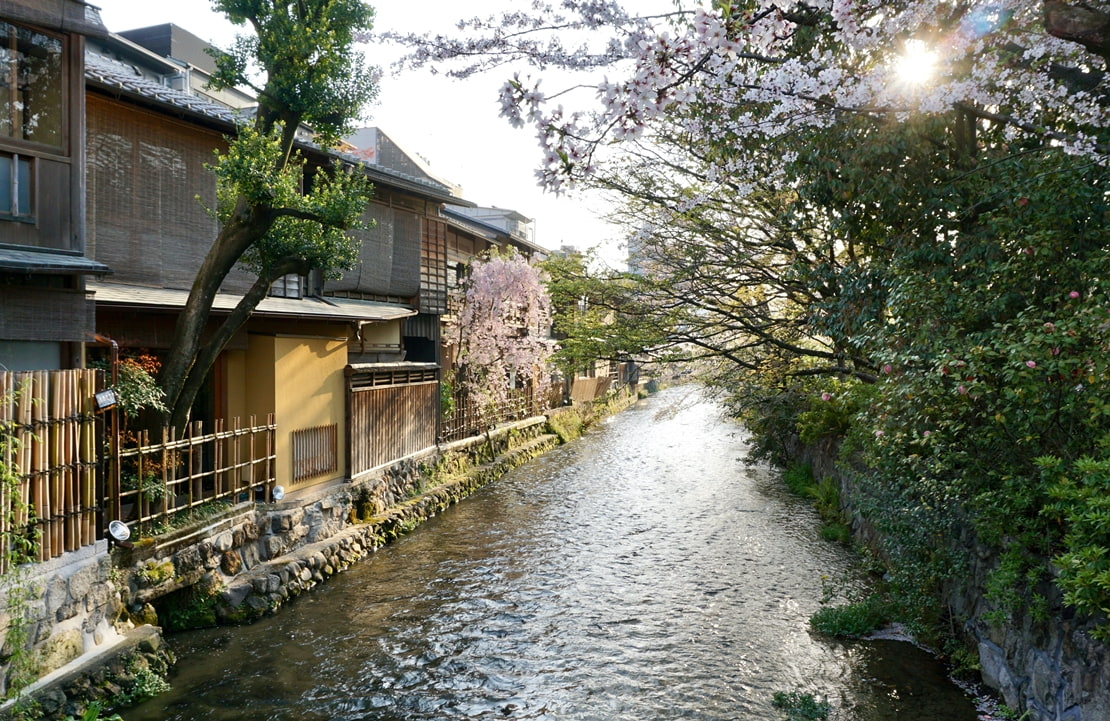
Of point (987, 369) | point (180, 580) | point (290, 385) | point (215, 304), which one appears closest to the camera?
point (987, 369)

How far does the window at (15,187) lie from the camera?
8.00 m

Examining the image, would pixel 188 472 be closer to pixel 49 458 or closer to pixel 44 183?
pixel 49 458

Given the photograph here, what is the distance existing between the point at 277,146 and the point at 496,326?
15309mm

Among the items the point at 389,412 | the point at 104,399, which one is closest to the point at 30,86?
the point at 104,399

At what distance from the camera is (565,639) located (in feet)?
32.9

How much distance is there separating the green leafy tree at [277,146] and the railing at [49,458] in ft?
7.90

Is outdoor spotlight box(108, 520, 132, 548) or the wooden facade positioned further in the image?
the wooden facade

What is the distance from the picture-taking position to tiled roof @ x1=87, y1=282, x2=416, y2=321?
1085 cm

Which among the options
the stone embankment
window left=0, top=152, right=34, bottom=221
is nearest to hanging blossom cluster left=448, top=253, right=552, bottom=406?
the stone embankment

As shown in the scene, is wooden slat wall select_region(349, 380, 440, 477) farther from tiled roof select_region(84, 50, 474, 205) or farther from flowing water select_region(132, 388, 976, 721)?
tiled roof select_region(84, 50, 474, 205)

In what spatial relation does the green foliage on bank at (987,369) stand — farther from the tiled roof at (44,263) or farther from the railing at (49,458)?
the tiled roof at (44,263)

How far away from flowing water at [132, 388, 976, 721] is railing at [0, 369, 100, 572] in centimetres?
210

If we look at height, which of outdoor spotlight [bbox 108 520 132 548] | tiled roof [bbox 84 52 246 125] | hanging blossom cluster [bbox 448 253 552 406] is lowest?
outdoor spotlight [bbox 108 520 132 548]

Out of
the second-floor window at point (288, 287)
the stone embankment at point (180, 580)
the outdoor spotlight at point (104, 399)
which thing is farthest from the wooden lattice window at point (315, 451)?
the outdoor spotlight at point (104, 399)
